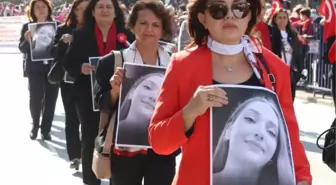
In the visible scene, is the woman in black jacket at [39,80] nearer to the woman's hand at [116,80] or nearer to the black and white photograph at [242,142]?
the woman's hand at [116,80]

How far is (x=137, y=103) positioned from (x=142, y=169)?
1.38 feet

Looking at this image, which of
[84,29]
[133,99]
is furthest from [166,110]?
[84,29]

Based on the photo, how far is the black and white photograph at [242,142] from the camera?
2.56 metres

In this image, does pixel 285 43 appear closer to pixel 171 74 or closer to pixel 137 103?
pixel 137 103

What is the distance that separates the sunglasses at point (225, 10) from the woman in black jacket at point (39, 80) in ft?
22.7

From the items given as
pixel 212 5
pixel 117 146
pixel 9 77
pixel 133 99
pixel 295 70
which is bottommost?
pixel 9 77

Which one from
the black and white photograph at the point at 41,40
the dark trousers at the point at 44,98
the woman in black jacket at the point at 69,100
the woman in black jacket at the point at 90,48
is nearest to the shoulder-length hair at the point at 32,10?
the black and white photograph at the point at 41,40

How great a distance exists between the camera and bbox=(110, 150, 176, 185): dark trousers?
4234 millimetres

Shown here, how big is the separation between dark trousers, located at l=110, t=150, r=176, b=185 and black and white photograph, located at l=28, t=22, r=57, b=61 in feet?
16.9

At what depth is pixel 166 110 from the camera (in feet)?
8.79

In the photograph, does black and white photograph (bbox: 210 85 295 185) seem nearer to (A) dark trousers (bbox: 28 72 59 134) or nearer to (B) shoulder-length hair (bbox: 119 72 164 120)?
→ (B) shoulder-length hair (bbox: 119 72 164 120)

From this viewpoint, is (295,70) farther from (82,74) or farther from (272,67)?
(272,67)

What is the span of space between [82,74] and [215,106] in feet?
11.4

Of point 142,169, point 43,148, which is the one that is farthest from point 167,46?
point 43,148
